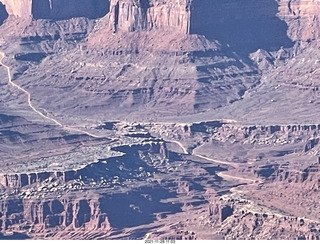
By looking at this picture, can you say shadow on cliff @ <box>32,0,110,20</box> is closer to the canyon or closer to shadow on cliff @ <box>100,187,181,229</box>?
the canyon

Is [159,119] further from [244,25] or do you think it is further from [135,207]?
[135,207]

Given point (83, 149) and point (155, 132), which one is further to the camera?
point (155, 132)

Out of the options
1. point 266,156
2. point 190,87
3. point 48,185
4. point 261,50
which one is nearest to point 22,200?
point 48,185

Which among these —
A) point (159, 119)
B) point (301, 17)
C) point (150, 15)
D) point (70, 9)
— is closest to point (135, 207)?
point (159, 119)

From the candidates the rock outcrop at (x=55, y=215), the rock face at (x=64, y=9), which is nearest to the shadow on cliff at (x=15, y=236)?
the rock outcrop at (x=55, y=215)

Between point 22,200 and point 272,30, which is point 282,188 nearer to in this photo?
point 22,200

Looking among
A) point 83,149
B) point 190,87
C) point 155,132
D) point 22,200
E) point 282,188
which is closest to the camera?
point 282,188

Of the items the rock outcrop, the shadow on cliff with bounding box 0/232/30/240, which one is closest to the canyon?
the rock outcrop
